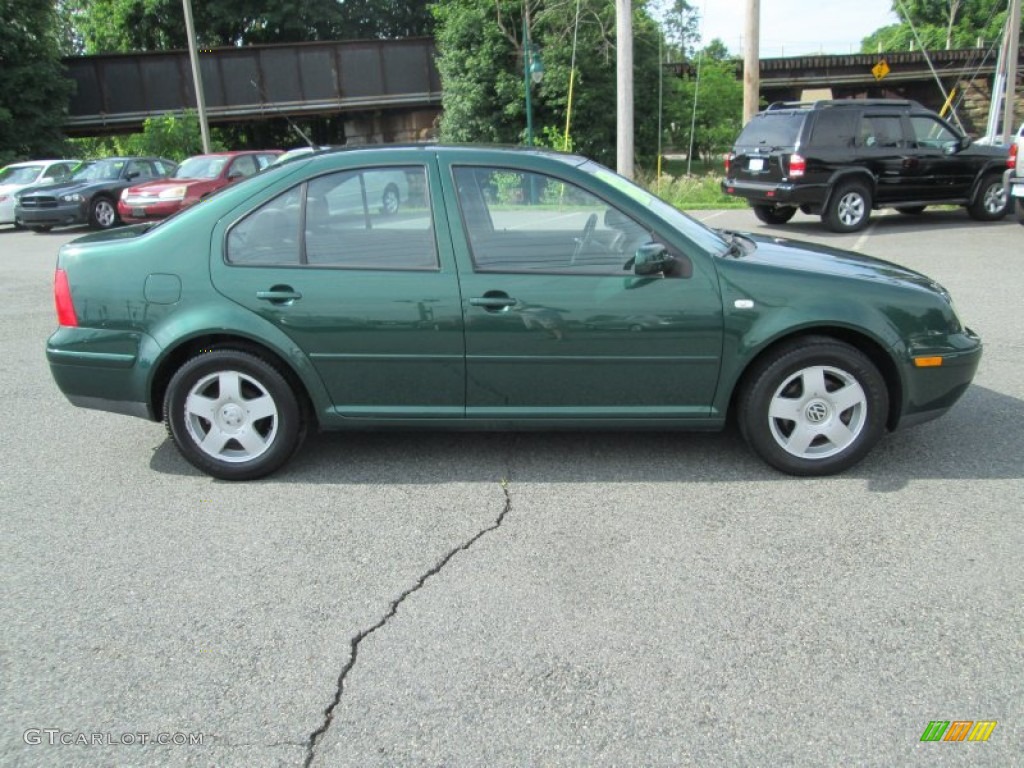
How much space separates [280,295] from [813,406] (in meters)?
2.67

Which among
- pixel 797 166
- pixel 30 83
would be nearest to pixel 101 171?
pixel 30 83

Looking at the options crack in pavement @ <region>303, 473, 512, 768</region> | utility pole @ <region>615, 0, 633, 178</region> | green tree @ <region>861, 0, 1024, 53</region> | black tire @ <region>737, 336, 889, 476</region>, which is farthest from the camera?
green tree @ <region>861, 0, 1024, 53</region>

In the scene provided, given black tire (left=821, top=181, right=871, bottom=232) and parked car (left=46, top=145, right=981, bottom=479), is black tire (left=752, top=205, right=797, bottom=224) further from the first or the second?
parked car (left=46, top=145, right=981, bottom=479)

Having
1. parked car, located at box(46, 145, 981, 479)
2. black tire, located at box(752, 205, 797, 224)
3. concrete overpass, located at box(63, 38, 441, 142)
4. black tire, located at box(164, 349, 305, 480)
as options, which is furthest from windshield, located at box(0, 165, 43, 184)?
black tire, located at box(164, 349, 305, 480)

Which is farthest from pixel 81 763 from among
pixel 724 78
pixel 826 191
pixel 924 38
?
pixel 924 38

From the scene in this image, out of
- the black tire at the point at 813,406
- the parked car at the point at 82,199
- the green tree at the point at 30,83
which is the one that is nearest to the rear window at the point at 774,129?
the black tire at the point at 813,406

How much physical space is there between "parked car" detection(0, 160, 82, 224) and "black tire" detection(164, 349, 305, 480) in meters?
18.6

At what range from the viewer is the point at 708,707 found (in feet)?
8.41

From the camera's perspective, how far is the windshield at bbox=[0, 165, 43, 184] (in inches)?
822

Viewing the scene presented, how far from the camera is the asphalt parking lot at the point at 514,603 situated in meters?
2.48

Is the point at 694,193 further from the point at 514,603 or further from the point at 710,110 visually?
the point at 514,603

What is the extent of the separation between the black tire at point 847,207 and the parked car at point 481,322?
9.56m

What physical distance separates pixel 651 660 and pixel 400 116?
3634 centimetres

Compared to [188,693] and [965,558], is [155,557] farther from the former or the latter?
[965,558]
